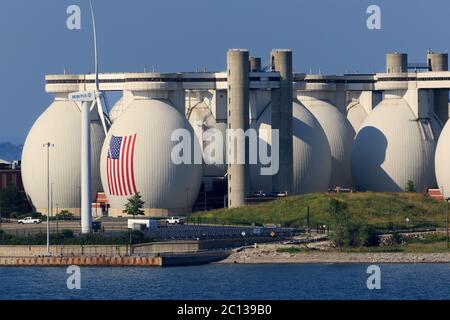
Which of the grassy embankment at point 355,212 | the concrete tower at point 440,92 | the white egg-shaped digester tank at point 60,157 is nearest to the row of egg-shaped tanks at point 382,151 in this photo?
the concrete tower at point 440,92

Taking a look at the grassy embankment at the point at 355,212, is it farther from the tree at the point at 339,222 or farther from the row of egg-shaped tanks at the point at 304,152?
the row of egg-shaped tanks at the point at 304,152

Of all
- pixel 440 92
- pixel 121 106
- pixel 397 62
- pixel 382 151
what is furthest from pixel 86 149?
pixel 440 92

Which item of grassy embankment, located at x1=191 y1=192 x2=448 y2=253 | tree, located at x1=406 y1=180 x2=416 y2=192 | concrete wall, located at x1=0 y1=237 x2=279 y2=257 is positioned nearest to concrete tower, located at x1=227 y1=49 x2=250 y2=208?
grassy embankment, located at x1=191 y1=192 x2=448 y2=253

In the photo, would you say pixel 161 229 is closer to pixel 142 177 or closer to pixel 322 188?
pixel 142 177

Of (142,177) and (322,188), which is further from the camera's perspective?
(322,188)

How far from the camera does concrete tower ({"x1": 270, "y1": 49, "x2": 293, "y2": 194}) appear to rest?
121 m

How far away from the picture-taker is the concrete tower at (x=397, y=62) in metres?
131

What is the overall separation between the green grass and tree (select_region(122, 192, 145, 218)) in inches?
167

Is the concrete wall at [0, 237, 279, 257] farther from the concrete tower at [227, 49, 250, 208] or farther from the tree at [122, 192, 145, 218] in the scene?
the concrete tower at [227, 49, 250, 208]

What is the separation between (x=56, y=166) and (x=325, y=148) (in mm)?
19445

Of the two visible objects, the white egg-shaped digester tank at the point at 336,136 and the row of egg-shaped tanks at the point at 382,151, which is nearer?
the row of egg-shaped tanks at the point at 382,151

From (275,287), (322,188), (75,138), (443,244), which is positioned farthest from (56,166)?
(275,287)

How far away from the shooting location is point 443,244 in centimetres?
9750

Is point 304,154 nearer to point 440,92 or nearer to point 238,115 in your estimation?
point 238,115
